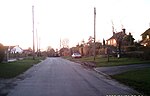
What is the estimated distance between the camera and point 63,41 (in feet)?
547

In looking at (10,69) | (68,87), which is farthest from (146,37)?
(68,87)

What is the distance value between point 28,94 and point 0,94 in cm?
130

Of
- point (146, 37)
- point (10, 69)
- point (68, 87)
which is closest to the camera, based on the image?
point (68, 87)

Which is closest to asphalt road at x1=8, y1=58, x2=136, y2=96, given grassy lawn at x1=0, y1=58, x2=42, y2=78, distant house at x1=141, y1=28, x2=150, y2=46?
grassy lawn at x1=0, y1=58, x2=42, y2=78

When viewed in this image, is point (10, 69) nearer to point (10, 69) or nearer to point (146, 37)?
point (10, 69)

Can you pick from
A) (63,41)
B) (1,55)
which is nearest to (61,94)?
(1,55)

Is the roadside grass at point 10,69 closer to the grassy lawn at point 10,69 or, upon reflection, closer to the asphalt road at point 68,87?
the grassy lawn at point 10,69

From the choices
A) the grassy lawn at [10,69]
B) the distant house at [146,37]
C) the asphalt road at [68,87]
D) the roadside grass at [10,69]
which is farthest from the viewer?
the distant house at [146,37]

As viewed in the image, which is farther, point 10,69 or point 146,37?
point 146,37

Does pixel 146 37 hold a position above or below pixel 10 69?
above

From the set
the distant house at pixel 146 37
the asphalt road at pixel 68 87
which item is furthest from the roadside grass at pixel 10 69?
the distant house at pixel 146 37

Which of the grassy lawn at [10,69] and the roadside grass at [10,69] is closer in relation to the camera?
the roadside grass at [10,69]

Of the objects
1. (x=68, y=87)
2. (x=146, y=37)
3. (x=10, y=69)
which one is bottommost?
(x=68, y=87)

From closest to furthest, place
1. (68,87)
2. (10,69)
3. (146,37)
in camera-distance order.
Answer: (68,87) < (10,69) < (146,37)
